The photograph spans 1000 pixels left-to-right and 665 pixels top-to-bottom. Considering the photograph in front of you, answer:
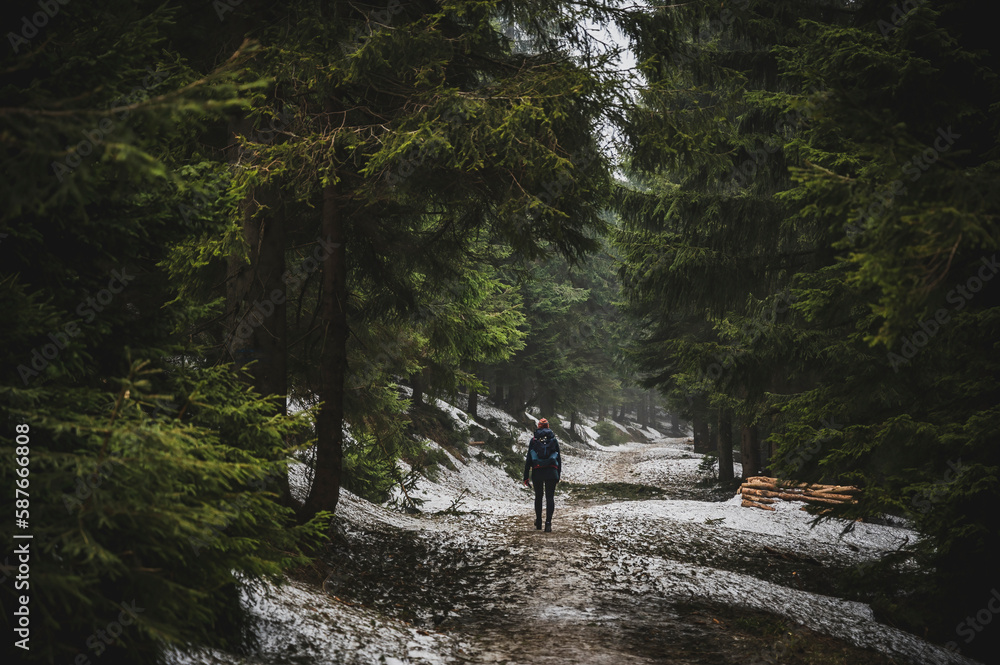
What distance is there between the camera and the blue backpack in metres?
10.5

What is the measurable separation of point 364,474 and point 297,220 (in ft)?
22.4

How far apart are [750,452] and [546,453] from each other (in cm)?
862

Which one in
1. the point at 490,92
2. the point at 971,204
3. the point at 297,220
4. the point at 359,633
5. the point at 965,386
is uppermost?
the point at 490,92

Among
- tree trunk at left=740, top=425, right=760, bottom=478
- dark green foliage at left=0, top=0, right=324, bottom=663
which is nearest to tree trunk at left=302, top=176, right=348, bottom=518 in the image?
dark green foliage at left=0, top=0, right=324, bottom=663

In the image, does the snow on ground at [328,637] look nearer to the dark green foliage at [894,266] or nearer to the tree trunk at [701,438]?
the dark green foliage at [894,266]

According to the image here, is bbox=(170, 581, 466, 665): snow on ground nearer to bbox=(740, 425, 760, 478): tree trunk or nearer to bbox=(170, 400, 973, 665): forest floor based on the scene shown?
bbox=(170, 400, 973, 665): forest floor

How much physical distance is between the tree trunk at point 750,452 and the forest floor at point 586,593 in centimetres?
356

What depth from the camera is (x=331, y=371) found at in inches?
318

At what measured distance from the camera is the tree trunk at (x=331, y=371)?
Answer: 8.06 metres

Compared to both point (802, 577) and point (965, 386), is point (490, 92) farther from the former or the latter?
point (802, 577)

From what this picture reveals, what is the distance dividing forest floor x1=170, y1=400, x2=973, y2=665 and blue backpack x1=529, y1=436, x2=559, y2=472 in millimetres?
1194

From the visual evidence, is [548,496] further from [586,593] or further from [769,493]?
[769,493]

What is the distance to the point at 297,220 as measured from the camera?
8.70 metres

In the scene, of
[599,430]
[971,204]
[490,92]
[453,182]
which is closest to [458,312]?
[453,182]
